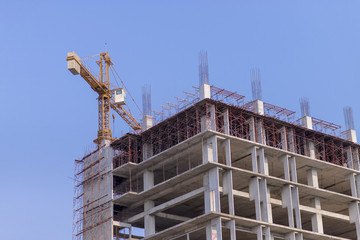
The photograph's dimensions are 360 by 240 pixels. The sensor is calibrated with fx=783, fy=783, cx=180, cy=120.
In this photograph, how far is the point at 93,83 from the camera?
109438 millimetres

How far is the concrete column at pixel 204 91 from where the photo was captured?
77125 mm

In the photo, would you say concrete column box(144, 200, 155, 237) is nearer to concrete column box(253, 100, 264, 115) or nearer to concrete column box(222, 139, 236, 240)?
concrete column box(222, 139, 236, 240)

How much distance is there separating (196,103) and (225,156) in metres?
6.53

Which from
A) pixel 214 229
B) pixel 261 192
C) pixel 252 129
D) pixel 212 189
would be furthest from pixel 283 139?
pixel 214 229

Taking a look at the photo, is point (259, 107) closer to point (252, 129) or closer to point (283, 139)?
point (252, 129)

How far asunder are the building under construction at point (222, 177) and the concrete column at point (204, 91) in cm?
12

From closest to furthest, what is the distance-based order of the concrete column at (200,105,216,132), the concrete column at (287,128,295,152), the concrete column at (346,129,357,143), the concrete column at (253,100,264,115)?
1. the concrete column at (200,105,216,132)
2. the concrete column at (253,100,264,115)
3. the concrete column at (287,128,295,152)
4. the concrete column at (346,129,357,143)

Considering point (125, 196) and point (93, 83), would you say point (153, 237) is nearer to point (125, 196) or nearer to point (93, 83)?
point (125, 196)

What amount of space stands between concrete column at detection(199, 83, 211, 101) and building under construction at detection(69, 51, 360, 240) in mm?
119

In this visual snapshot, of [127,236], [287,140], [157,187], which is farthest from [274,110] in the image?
[127,236]

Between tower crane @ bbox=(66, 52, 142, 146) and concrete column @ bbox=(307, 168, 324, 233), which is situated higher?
tower crane @ bbox=(66, 52, 142, 146)

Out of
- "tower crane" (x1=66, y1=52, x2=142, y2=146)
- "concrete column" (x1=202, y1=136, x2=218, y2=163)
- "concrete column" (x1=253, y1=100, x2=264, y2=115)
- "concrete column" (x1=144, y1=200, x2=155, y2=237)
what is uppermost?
"tower crane" (x1=66, y1=52, x2=142, y2=146)

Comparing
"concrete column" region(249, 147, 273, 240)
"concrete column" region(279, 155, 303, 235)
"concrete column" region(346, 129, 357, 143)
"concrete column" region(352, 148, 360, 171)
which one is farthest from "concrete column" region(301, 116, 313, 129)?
"concrete column" region(249, 147, 273, 240)

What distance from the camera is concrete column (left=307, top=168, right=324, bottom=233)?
79.3 metres
